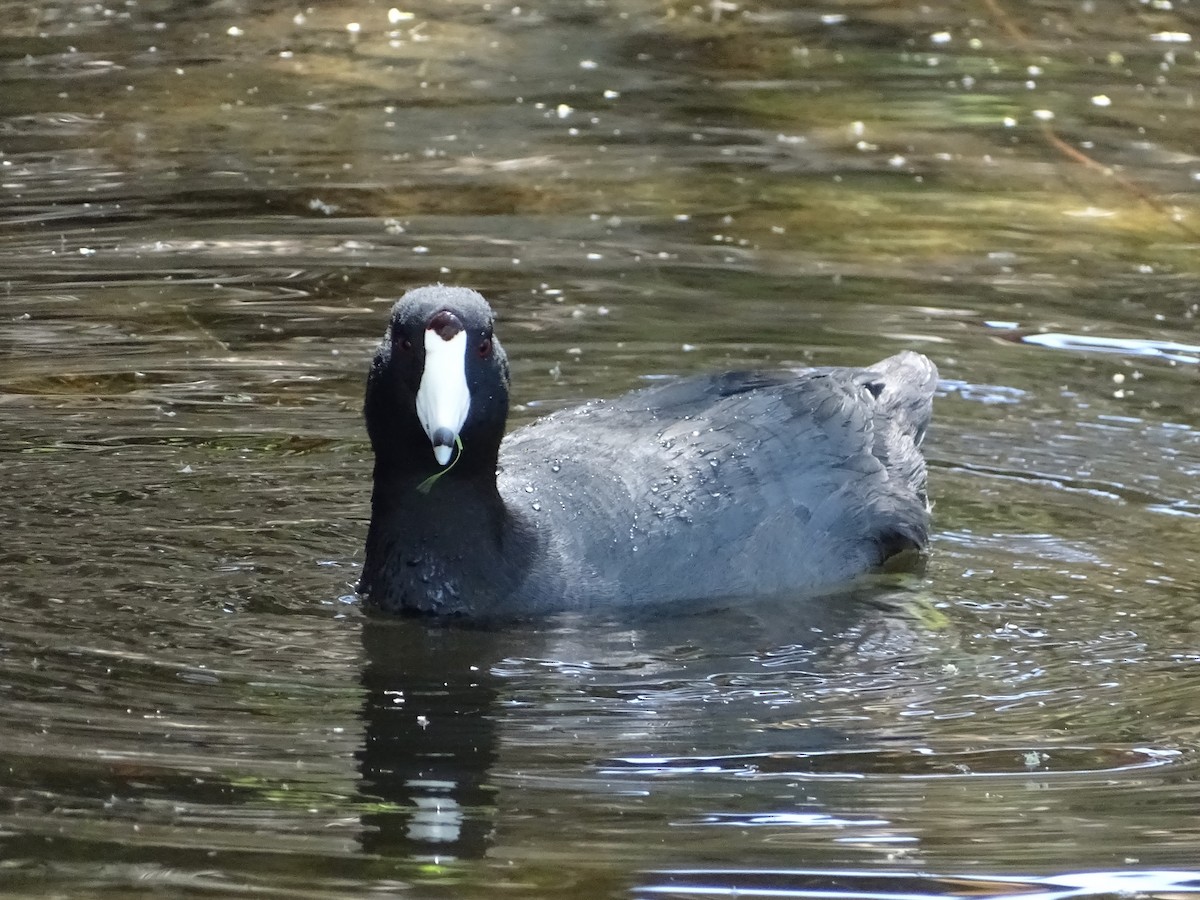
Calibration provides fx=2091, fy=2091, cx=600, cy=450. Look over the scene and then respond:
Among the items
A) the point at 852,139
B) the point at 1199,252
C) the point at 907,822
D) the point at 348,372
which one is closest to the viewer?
the point at 907,822

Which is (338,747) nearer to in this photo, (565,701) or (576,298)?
(565,701)

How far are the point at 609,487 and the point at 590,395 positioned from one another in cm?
152

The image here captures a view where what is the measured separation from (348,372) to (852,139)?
152 inches

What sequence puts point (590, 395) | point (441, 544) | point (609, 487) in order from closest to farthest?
point (441, 544)
point (609, 487)
point (590, 395)

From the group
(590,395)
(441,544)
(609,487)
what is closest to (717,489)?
(609,487)

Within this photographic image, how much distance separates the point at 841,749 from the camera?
14.2 feet

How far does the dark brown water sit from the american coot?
0.51ft

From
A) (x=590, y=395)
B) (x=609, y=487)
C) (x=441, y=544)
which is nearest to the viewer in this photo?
(x=441, y=544)

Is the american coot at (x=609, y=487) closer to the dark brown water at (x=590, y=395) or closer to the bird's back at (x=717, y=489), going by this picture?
the bird's back at (x=717, y=489)

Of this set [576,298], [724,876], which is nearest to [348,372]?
[576,298]

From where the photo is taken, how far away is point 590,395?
22.5 feet

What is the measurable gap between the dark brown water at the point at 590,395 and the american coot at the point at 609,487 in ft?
0.51

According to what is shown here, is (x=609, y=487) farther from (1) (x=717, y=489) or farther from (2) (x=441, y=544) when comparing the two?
(2) (x=441, y=544)

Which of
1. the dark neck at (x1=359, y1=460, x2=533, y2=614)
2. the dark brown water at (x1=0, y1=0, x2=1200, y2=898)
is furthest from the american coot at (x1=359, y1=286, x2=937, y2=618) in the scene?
the dark brown water at (x1=0, y1=0, x2=1200, y2=898)
